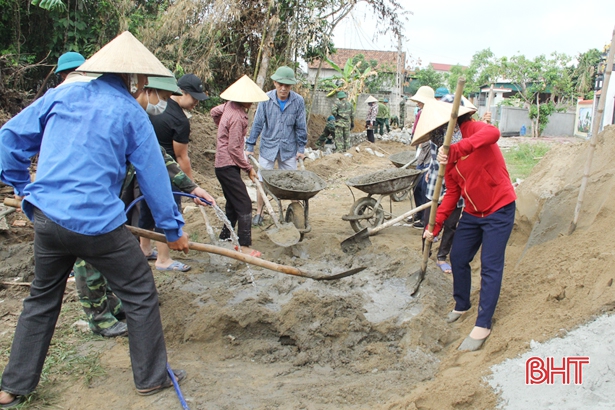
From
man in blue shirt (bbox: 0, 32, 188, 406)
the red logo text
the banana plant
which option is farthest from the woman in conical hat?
the banana plant

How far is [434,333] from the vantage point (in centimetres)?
348

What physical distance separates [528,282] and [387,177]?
2.73 meters

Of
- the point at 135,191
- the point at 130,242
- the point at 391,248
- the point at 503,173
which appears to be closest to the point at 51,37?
the point at 135,191

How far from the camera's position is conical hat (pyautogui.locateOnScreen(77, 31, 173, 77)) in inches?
98.0

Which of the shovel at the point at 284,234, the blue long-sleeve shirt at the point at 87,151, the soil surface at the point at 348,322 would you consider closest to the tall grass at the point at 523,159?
the soil surface at the point at 348,322

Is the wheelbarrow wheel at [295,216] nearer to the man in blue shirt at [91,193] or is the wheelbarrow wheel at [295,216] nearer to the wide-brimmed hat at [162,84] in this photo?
the wide-brimmed hat at [162,84]

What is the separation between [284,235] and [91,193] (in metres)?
3.23

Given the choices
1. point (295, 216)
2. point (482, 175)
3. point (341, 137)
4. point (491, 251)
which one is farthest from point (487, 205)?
point (341, 137)

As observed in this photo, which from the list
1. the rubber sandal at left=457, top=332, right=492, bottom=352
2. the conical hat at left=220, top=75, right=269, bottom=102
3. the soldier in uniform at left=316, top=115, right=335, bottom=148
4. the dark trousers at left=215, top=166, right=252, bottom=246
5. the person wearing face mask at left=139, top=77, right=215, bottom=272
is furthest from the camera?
the soldier in uniform at left=316, top=115, right=335, bottom=148

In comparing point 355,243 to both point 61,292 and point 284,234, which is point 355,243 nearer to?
point 284,234

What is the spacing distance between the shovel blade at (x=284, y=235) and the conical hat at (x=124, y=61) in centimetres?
298

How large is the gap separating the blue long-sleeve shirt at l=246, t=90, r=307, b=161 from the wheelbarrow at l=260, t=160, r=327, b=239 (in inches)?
20.3

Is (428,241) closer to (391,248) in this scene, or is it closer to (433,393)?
(433,393)

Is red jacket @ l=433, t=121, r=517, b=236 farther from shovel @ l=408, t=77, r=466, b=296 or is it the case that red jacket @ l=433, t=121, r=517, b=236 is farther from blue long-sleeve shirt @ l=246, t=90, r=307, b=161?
blue long-sleeve shirt @ l=246, t=90, r=307, b=161
